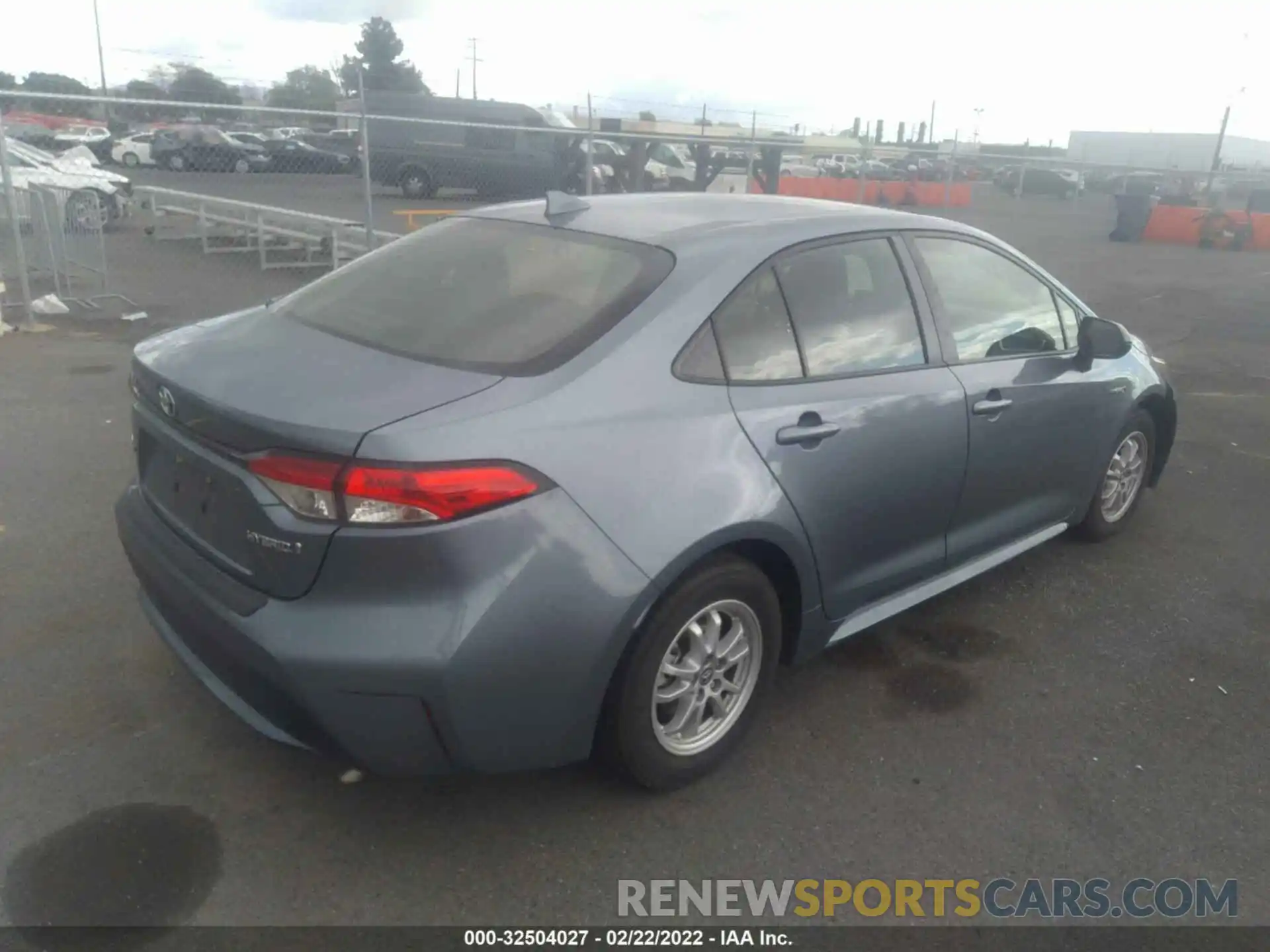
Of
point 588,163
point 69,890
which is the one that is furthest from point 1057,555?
point 588,163

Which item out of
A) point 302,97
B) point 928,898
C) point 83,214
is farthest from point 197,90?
point 928,898

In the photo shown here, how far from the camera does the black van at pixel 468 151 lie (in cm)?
1761

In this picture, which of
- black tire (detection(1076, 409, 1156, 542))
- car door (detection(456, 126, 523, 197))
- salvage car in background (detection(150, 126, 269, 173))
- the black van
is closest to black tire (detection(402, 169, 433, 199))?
the black van

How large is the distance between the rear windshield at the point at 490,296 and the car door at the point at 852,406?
367mm

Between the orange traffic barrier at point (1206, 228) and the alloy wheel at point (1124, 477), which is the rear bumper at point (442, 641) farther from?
the orange traffic barrier at point (1206, 228)

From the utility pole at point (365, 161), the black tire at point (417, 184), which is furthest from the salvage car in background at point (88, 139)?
the utility pole at point (365, 161)

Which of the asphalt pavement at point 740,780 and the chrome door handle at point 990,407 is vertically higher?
the chrome door handle at point 990,407

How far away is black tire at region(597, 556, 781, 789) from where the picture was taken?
2631 millimetres

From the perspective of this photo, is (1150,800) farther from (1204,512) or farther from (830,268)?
(1204,512)

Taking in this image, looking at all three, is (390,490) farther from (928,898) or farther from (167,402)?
(928,898)

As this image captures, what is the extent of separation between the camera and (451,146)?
64.4 feet

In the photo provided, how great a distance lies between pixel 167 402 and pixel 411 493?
924mm

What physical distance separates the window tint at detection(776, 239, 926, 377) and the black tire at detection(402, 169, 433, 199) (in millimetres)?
17491

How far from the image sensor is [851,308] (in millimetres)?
3328
